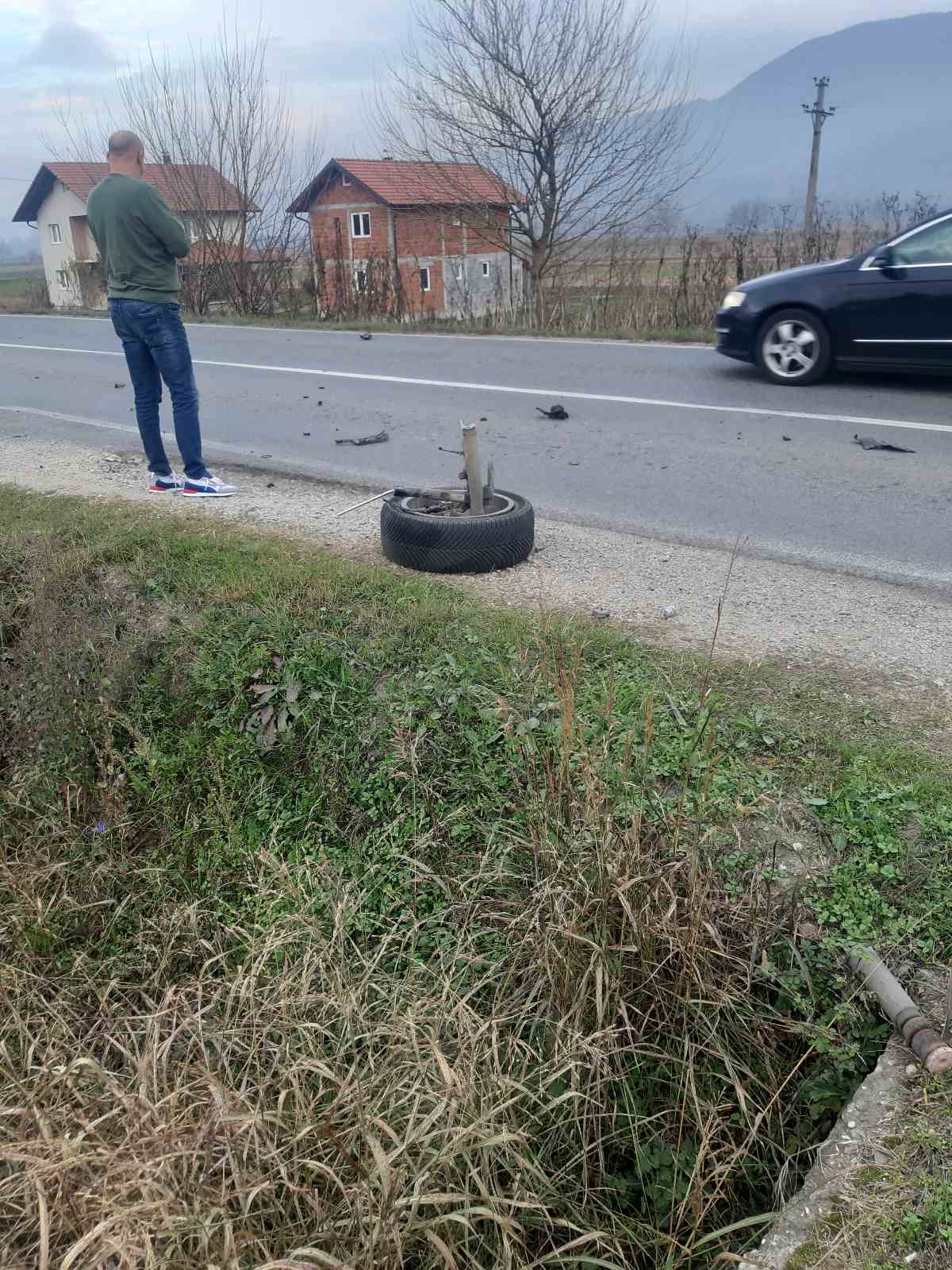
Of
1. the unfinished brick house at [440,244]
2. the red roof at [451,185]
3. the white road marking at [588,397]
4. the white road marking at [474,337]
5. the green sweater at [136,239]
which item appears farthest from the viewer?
the red roof at [451,185]

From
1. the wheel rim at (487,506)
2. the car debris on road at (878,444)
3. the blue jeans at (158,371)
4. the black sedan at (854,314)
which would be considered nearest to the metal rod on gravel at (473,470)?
the wheel rim at (487,506)

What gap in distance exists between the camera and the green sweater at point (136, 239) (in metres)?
5.88

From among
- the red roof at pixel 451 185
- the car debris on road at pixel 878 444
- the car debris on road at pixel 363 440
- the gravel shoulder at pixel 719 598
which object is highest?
the red roof at pixel 451 185

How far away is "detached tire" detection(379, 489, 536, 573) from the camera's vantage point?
5.15 meters

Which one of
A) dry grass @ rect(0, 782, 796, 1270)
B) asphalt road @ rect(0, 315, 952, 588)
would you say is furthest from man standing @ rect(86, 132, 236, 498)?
dry grass @ rect(0, 782, 796, 1270)

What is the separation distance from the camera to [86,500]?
21.6ft

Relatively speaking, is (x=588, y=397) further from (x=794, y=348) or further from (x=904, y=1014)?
(x=904, y=1014)

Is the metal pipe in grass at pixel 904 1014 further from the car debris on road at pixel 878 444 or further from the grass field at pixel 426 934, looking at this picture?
the car debris on road at pixel 878 444

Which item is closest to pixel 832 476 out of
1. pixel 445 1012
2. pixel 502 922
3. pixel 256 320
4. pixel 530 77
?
pixel 502 922

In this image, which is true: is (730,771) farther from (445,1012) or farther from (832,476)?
(832,476)

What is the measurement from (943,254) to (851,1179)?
28.8 feet

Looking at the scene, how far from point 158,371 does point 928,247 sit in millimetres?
6805

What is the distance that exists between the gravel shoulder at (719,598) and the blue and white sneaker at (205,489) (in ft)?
0.37

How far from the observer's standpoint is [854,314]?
9.41 m
